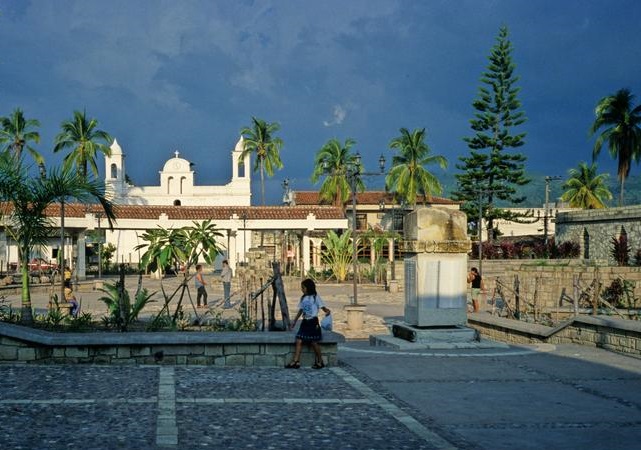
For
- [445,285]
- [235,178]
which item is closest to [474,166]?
[235,178]

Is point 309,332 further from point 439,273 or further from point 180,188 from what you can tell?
point 180,188

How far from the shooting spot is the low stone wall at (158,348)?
10656 millimetres

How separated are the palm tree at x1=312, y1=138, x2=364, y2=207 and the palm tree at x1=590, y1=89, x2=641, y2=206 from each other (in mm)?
21843

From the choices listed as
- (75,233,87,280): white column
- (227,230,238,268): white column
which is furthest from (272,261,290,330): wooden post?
(227,230,238,268): white column

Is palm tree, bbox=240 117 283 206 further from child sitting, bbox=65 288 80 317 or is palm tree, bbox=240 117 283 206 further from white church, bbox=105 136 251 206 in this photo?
child sitting, bbox=65 288 80 317

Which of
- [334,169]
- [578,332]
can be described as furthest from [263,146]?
[578,332]

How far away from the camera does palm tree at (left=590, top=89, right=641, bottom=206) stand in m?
47.9

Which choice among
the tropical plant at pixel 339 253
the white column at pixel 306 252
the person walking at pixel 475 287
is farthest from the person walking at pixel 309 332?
the white column at pixel 306 252

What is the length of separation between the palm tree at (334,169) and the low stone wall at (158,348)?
53.0 metres

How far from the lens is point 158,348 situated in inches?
436

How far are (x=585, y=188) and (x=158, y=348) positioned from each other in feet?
234

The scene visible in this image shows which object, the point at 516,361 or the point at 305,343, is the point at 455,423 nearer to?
the point at 305,343

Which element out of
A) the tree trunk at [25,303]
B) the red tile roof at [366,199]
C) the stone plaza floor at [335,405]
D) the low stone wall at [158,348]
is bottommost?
the stone plaza floor at [335,405]

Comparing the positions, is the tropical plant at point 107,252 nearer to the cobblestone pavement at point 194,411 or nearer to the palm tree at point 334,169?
the palm tree at point 334,169
